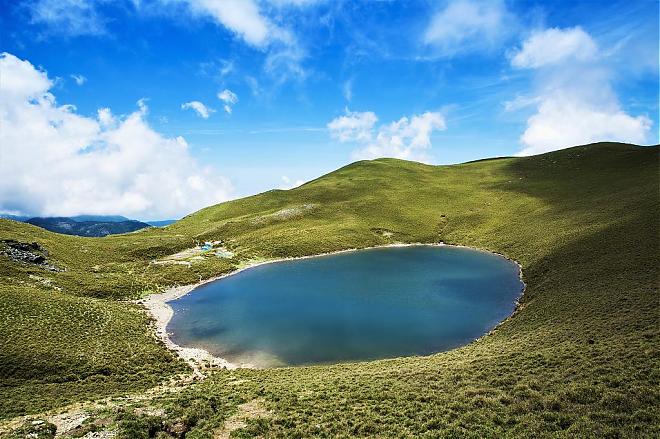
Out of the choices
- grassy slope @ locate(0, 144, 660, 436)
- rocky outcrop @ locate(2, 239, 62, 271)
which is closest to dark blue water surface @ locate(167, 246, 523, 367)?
grassy slope @ locate(0, 144, 660, 436)

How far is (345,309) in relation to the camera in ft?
154

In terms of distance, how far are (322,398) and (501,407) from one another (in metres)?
11.2

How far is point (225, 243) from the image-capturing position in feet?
309

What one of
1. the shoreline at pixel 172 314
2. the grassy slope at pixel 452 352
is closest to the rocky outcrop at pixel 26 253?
the grassy slope at pixel 452 352

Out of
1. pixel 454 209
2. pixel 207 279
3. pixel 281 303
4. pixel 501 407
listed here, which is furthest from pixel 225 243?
pixel 501 407

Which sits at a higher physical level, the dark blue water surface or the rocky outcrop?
the rocky outcrop

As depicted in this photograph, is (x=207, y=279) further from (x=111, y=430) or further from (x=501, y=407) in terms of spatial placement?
(x=501, y=407)

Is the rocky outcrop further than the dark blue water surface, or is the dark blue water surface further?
the rocky outcrop

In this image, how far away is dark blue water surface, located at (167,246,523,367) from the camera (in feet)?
119

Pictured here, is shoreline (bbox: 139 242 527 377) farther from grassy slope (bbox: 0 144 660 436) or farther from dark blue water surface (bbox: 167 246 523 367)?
grassy slope (bbox: 0 144 660 436)

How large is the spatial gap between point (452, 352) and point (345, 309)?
17324 millimetres

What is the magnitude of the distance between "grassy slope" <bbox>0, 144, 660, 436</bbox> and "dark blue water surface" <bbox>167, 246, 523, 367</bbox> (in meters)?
3.91

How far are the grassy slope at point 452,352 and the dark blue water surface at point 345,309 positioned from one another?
3911mm

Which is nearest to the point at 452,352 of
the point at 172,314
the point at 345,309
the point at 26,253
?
the point at 345,309
